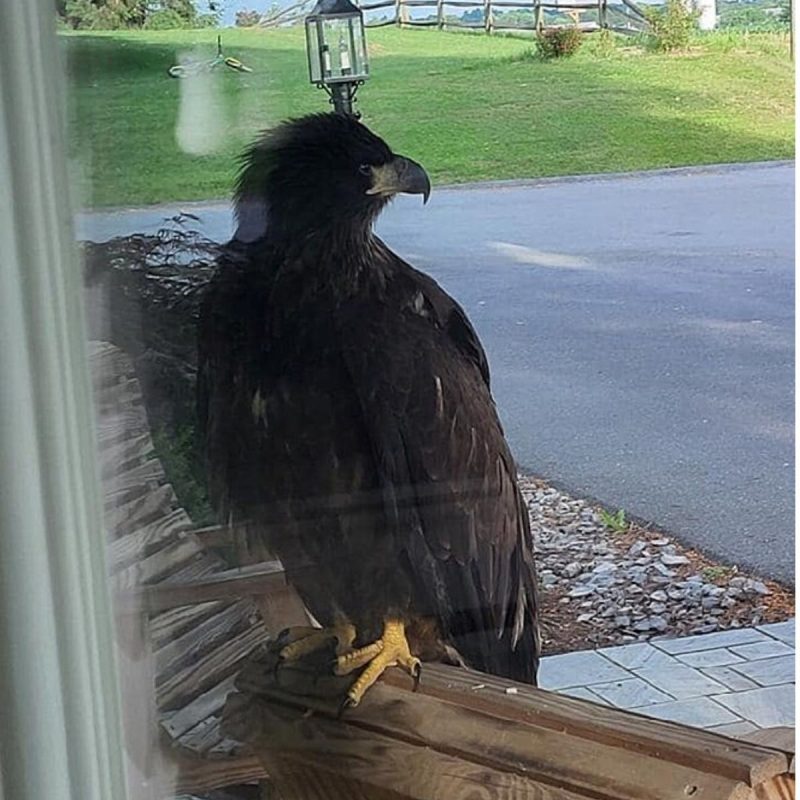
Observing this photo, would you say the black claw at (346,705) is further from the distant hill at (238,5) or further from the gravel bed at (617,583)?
the distant hill at (238,5)

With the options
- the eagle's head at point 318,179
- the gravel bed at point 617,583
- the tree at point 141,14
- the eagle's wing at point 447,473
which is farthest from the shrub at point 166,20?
the gravel bed at point 617,583

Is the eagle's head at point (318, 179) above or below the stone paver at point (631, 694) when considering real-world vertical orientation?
above

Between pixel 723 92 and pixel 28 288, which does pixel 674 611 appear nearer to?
pixel 723 92

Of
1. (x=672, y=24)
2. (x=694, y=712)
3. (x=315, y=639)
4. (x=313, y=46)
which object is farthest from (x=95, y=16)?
(x=694, y=712)

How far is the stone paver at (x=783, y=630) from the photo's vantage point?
754 mm

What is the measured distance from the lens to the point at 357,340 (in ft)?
3.31

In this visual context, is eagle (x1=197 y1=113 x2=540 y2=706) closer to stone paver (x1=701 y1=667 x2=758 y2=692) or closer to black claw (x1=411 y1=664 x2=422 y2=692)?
black claw (x1=411 y1=664 x2=422 y2=692)

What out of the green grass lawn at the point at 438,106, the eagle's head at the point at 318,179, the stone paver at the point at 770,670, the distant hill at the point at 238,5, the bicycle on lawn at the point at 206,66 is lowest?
the stone paver at the point at 770,670

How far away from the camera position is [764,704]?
80 centimetres

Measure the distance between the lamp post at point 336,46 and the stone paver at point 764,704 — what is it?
529 mm

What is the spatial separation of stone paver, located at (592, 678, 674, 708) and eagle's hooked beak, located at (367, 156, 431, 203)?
0.41m

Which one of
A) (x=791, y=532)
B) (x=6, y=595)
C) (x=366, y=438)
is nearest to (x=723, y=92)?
(x=791, y=532)

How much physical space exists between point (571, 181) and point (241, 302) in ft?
1.07

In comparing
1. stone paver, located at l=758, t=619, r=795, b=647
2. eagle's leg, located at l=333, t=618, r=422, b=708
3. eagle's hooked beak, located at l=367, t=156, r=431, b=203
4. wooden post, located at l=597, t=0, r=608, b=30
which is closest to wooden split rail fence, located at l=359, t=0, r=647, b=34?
wooden post, located at l=597, t=0, r=608, b=30
